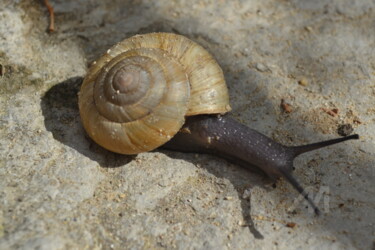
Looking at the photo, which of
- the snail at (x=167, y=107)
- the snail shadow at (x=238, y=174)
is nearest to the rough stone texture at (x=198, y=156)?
the snail shadow at (x=238, y=174)

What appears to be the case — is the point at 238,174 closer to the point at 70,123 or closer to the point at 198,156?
the point at 198,156

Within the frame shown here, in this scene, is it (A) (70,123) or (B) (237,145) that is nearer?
(B) (237,145)

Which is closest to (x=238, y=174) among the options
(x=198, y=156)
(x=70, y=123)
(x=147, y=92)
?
(x=198, y=156)

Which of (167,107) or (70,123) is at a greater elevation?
(167,107)

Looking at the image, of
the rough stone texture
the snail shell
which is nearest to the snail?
the snail shell

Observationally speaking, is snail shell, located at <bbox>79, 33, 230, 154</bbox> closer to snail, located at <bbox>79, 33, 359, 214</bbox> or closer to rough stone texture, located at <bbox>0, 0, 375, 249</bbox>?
snail, located at <bbox>79, 33, 359, 214</bbox>

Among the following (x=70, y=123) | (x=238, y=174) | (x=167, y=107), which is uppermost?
(x=167, y=107)

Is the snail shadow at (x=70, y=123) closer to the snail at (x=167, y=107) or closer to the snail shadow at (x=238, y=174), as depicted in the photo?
the snail at (x=167, y=107)
